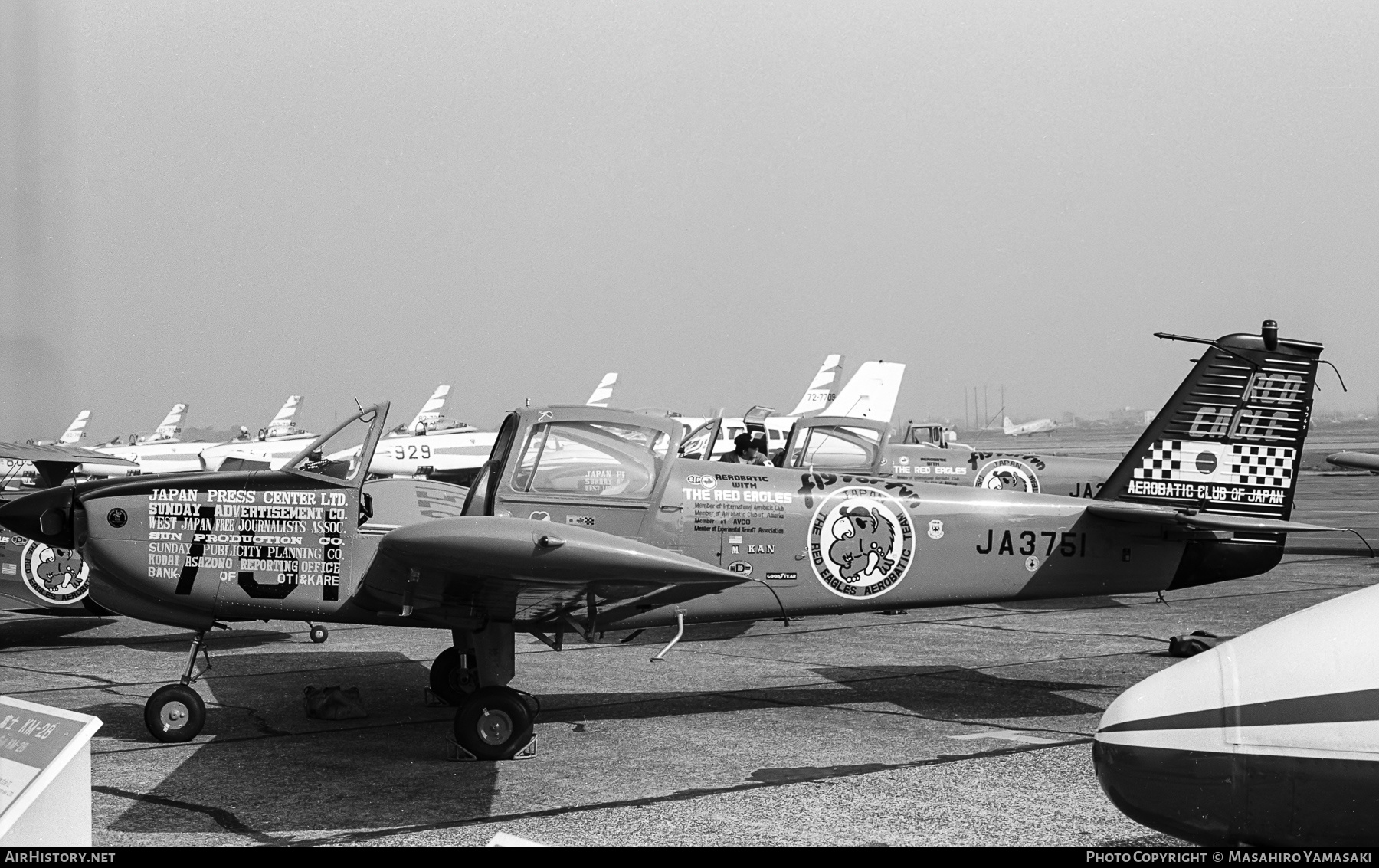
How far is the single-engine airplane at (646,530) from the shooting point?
703 cm

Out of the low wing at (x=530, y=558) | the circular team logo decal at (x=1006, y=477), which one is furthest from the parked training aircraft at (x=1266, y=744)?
the circular team logo decal at (x=1006, y=477)

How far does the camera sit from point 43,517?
7.03 m

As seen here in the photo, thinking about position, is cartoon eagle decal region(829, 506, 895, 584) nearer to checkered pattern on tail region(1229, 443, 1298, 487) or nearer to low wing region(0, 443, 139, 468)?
checkered pattern on tail region(1229, 443, 1298, 487)

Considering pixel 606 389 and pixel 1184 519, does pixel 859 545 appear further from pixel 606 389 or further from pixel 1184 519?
pixel 606 389

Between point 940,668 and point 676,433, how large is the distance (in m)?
3.55

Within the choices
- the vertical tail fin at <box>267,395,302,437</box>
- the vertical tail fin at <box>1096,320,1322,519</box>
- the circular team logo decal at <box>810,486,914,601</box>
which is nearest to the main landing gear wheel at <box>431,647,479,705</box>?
the circular team logo decal at <box>810,486,914,601</box>

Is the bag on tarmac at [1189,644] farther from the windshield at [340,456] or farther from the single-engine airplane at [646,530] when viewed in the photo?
the windshield at [340,456]

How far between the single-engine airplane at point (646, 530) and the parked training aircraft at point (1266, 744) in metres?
2.56

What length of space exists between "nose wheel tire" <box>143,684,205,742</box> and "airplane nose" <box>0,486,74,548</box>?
1034mm

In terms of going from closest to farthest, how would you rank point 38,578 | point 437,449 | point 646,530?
point 646,530
point 38,578
point 437,449

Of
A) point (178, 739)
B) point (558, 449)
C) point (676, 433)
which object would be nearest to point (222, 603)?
point (178, 739)

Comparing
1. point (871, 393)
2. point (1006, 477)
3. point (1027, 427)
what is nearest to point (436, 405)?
point (871, 393)

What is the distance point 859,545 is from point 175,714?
4235mm

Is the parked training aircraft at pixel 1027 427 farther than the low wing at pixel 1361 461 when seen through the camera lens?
Yes
